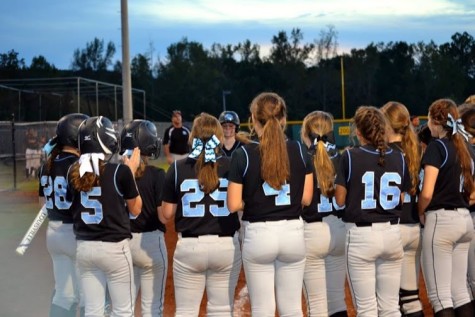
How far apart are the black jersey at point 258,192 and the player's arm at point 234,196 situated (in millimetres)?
36

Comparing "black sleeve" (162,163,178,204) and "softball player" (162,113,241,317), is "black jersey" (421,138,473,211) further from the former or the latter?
"black sleeve" (162,163,178,204)

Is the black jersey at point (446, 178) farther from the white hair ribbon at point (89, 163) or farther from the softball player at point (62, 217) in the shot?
the softball player at point (62, 217)

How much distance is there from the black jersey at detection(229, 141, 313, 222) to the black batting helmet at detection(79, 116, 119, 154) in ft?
2.92

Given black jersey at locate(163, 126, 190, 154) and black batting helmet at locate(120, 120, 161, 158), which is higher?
black batting helmet at locate(120, 120, 161, 158)

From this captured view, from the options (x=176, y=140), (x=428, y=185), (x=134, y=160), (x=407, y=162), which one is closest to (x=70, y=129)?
(x=134, y=160)

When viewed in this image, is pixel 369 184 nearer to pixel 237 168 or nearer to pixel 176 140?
pixel 237 168

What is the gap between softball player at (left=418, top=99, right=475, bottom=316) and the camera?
5957 millimetres

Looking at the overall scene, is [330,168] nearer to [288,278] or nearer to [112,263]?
[288,278]

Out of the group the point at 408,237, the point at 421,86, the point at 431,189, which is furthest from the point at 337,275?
the point at 421,86

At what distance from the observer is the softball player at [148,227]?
18.7ft

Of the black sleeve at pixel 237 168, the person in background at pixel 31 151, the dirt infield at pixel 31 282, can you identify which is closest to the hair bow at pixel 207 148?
the black sleeve at pixel 237 168

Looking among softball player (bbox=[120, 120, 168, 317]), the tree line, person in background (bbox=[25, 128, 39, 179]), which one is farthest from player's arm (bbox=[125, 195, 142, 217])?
the tree line

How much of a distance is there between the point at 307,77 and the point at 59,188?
240ft

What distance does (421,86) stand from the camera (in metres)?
71.6
